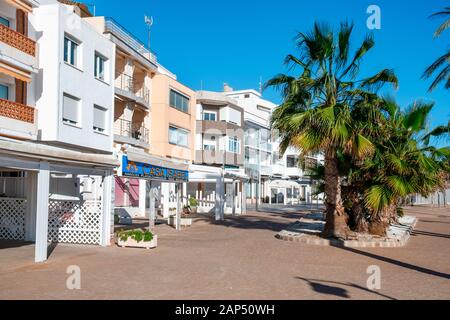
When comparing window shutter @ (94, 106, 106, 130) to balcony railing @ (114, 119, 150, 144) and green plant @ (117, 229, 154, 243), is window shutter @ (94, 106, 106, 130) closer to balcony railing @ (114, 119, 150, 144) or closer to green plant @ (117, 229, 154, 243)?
balcony railing @ (114, 119, 150, 144)

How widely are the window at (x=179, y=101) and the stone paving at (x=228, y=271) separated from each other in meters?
20.2

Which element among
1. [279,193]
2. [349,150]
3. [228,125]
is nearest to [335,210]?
[349,150]

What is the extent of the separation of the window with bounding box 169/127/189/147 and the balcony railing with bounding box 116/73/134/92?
6215mm

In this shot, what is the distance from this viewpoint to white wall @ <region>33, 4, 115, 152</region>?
58.6 ft

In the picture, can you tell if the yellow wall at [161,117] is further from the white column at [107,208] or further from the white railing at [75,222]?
the white column at [107,208]

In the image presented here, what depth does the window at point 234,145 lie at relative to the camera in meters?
46.2

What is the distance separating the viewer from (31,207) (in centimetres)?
1542

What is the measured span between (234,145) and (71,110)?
94.8 ft

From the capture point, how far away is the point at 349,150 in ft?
50.9

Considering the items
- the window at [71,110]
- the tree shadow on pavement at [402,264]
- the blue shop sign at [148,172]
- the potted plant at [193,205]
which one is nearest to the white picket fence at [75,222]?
the blue shop sign at [148,172]

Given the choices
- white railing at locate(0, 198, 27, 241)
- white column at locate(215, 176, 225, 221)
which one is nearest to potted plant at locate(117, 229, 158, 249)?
white railing at locate(0, 198, 27, 241)
